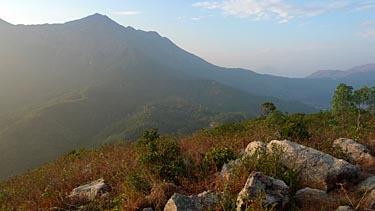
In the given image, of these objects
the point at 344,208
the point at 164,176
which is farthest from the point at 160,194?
the point at 344,208

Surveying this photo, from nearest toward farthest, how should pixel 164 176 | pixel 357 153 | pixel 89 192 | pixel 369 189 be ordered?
pixel 369 189
pixel 164 176
pixel 89 192
pixel 357 153

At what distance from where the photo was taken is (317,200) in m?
5.80

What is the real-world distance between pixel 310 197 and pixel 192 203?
6.77 ft

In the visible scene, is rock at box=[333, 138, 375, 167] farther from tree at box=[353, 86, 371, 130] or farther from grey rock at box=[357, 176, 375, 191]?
tree at box=[353, 86, 371, 130]

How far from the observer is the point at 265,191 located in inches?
221

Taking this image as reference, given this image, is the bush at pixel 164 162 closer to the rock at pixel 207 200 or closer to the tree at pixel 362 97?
the rock at pixel 207 200

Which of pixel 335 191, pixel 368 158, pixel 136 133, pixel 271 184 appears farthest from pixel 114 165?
pixel 136 133

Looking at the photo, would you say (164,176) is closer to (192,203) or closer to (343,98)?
(192,203)

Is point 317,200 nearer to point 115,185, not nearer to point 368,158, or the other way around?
point 368,158

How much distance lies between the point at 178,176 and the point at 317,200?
2.81 meters

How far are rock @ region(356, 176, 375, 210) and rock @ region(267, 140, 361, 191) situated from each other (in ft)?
1.18

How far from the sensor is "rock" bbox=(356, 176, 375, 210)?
215 inches

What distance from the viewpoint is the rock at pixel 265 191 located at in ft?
17.4

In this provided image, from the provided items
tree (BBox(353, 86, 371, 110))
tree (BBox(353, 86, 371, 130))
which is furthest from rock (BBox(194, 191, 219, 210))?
tree (BBox(353, 86, 371, 110))
